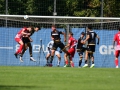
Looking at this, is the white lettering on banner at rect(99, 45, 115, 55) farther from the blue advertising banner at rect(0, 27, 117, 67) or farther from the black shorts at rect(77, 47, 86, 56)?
the black shorts at rect(77, 47, 86, 56)

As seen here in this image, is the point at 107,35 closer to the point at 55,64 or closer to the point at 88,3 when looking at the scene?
the point at 55,64

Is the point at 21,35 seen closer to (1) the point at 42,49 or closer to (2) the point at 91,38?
(1) the point at 42,49

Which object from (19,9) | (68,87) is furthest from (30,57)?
(19,9)

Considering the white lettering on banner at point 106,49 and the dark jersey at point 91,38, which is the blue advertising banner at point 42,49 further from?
the dark jersey at point 91,38

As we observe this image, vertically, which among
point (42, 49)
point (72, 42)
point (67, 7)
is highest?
point (67, 7)

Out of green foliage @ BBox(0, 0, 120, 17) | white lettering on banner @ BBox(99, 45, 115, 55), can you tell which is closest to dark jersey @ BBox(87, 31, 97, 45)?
white lettering on banner @ BBox(99, 45, 115, 55)

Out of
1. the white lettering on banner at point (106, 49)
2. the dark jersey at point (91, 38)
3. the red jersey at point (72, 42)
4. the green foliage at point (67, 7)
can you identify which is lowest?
the white lettering on banner at point (106, 49)

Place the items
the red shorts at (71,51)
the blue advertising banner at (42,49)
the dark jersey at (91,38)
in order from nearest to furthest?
the dark jersey at (91,38)
the red shorts at (71,51)
the blue advertising banner at (42,49)

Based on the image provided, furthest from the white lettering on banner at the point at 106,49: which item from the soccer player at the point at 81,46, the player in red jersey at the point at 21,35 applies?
the player in red jersey at the point at 21,35

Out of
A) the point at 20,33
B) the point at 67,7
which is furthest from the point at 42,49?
the point at 67,7

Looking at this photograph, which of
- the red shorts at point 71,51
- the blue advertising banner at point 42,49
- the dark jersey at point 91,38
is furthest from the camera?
the blue advertising banner at point 42,49

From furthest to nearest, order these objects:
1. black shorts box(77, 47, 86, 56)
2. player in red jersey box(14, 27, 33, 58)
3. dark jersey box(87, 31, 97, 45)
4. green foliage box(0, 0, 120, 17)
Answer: green foliage box(0, 0, 120, 17) → black shorts box(77, 47, 86, 56) → player in red jersey box(14, 27, 33, 58) → dark jersey box(87, 31, 97, 45)

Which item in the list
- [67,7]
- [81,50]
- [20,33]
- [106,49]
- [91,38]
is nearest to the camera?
[91,38]

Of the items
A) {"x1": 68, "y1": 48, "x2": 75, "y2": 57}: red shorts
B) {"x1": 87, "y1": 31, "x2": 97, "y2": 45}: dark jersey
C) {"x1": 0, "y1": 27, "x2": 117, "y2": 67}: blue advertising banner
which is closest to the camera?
{"x1": 87, "y1": 31, "x2": 97, "y2": 45}: dark jersey
